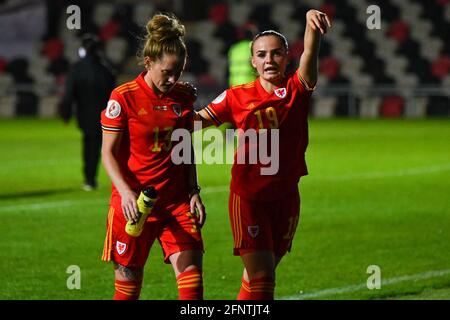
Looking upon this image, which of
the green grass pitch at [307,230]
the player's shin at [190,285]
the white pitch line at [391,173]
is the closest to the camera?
the player's shin at [190,285]

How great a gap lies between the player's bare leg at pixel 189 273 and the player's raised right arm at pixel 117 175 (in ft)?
1.35

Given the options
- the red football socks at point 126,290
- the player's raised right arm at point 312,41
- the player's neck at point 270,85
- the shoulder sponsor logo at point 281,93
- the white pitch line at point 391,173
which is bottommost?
the white pitch line at point 391,173

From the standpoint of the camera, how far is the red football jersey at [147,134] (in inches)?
259

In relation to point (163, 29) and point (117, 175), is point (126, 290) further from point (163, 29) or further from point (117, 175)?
point (163, 29)

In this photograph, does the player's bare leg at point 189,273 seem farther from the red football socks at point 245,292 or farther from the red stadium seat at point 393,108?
the red stadium seat at point 393,108

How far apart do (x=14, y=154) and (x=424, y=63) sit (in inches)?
670

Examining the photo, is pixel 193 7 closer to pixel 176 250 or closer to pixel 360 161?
pixel 360 161

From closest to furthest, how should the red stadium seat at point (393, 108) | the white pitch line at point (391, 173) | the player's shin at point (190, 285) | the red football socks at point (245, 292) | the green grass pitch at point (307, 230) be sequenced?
the player's shin at point (190, 285) < the red football socks at point (245, 292) < the green grass pitch at point (307, 230) < the white pitch line at point (391, 173) < the red stadium seat at point (393, 108)

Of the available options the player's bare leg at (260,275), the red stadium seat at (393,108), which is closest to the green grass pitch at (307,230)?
the player's bare leg at (260,275)

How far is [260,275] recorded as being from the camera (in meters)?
6.82

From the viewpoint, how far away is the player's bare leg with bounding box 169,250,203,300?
6469mm

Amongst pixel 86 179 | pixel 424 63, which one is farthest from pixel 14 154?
pixel 424 63

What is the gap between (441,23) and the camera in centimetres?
3578

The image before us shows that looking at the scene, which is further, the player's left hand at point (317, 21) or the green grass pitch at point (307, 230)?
the green grass pitch at point (307, 230)
